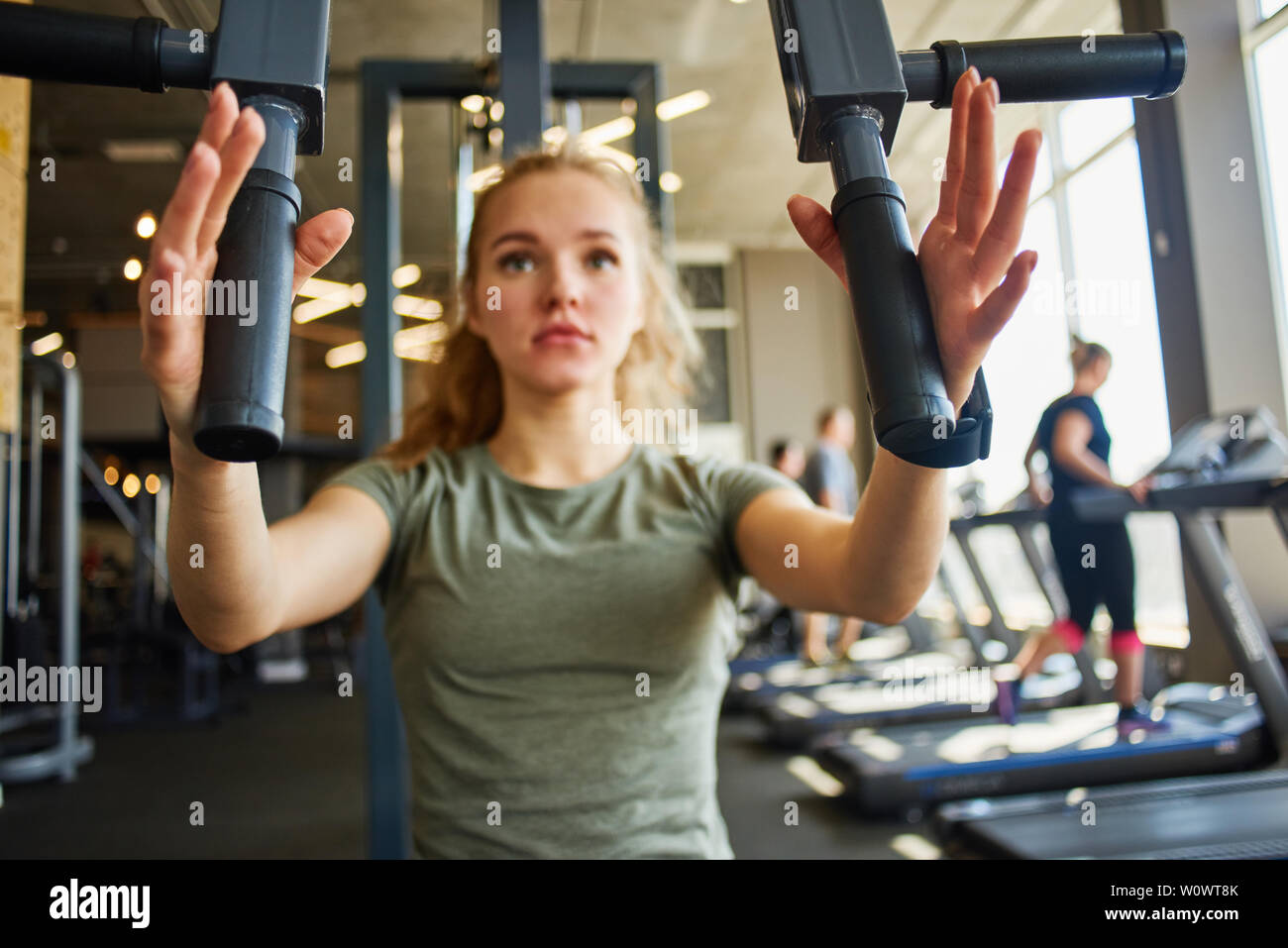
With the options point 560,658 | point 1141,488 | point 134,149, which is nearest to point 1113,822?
point 1141,488

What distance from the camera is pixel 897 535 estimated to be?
0.46 m

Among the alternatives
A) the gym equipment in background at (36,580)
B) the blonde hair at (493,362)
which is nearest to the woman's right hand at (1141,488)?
the blonde hair at (493,362)

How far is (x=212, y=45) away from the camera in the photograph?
0.23 metres

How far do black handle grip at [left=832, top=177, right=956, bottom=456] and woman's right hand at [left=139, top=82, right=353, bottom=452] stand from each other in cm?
16

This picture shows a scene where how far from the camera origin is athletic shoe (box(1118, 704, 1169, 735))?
3.09 m

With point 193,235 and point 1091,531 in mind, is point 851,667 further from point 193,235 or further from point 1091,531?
point 193,235

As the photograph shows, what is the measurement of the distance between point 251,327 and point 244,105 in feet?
0.24

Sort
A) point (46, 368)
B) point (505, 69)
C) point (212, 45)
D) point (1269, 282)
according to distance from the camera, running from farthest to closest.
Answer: point (46, 368) < point (505, 69) < point (1269, 282) < point (212, 45)

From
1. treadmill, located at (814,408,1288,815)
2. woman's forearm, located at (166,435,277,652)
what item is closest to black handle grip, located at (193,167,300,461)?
woman's forearm, located at (166,435,277,652)

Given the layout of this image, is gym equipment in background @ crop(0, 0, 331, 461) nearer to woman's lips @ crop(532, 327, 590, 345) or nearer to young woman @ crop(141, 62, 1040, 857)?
young woman @ crop(141, 62, 1040, 857)

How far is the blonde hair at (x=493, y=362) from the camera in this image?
37.5 inches

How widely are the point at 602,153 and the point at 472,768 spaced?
0.76 metres
